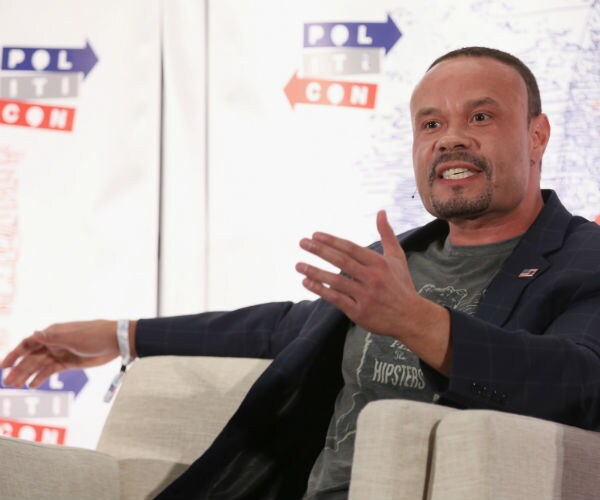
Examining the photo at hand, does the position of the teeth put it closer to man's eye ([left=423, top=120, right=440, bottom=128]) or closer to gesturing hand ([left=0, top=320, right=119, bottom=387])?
man's eye ([left=423, top=120, right=440, bottom=128])

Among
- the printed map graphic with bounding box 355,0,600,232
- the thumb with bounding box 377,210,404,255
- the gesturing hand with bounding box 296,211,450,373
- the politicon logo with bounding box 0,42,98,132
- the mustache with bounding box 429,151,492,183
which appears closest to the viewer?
the gesturing hand with bounding box 296,211,450,373

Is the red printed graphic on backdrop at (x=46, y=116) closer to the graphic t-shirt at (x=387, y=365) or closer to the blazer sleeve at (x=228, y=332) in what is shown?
the blazer sleeve at (x=228, y=332)

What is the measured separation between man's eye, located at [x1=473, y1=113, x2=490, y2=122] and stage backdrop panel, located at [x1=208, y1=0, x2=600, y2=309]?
0.96 meters

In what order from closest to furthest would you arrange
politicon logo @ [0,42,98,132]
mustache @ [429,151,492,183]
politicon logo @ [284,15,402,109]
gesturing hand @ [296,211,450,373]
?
gesturing hand @ [296,211,450,373]
mustache @ [429,151,492,183]
politicon logo @ [284,15,402,109]
politicon logo @ [0,42,98,132]

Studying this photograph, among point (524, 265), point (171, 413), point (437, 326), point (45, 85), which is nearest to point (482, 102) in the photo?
point (524, 265)

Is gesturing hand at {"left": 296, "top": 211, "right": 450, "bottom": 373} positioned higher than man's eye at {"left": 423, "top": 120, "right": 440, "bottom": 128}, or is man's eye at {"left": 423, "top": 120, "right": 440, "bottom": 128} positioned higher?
man's eye at {"left": 423, "top": 120, "right": 440, "bottom": 128}

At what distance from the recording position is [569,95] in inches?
114

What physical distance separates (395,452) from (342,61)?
1942mm

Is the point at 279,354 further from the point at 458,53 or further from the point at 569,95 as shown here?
the point at 569,95

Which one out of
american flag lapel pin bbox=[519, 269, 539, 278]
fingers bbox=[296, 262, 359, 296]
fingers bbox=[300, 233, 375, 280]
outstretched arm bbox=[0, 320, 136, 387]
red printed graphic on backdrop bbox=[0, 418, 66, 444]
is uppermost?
fingers bbox=[300, 233, 375, 280]

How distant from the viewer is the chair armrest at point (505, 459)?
1.27 m

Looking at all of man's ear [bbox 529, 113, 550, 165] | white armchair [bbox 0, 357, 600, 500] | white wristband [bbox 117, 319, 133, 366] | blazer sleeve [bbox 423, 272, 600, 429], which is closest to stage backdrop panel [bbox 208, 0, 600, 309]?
man's ear [bbox 529, 113, 550, 165]

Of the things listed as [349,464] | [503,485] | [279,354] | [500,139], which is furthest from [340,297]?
[500,139]

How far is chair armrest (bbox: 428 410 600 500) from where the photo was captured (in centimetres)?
127
